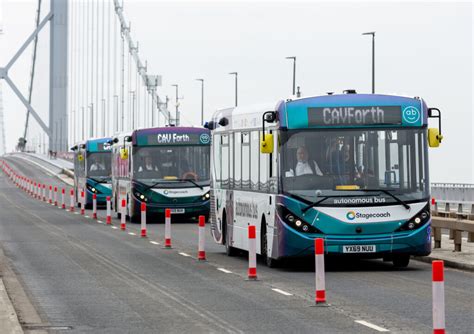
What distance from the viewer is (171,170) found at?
38969 millimetres

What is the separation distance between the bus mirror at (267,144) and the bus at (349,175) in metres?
0.01

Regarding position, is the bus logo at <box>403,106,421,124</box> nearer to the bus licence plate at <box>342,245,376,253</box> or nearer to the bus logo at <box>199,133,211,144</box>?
the bus licence plate at <box>342,245,376,253</box>

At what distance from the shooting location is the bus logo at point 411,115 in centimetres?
2050

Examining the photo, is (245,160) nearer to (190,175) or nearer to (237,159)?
(237,159)

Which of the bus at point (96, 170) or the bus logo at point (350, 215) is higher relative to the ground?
the bus at point (96, 170)

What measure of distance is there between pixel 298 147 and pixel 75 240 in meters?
10.9

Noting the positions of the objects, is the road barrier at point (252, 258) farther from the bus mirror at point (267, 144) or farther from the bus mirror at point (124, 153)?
the bus mirror at point (124, 153)

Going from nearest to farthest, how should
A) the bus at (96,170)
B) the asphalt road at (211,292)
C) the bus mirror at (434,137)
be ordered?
the asphalt road at (211,292)
the bus mirror at (434,137)
the bus at (96,170)

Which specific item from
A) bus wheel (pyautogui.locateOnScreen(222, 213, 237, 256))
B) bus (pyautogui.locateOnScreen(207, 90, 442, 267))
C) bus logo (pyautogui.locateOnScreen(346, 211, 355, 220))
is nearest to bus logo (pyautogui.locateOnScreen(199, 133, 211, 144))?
bus wheel (pyautogui.locateOnScreen(222, 213, 237, 256))

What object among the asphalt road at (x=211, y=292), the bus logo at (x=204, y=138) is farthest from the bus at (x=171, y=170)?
the asphalt road at (x=211, y=292)

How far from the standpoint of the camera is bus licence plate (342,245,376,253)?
65.7 feet

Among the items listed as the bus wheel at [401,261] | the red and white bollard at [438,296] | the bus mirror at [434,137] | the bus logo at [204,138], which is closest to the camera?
the red and white bollard at [438,296]

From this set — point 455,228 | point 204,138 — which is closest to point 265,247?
point 455,228

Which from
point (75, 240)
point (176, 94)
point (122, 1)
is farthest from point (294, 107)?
point (122, 1)
